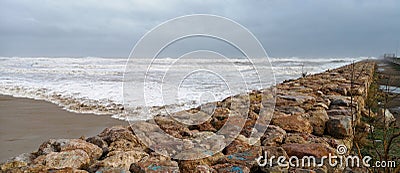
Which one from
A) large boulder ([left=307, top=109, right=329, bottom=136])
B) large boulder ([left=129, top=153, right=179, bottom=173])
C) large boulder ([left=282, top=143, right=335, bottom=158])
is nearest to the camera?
large boulder ([left=129, top=153, right=179, bottom=173])

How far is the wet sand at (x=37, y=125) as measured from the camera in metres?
4.92

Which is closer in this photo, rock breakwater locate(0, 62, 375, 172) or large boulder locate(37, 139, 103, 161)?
rock breakwater locate(0, 62, 375, 172)

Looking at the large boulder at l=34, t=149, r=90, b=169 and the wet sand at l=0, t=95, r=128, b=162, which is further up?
the large boulder at l=34, t=149, r=90, b=169

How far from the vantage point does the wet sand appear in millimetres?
4916

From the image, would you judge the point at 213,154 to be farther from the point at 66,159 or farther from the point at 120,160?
the point at 66,159

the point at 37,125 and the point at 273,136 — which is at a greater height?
the point at 273,136

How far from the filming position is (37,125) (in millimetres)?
6289

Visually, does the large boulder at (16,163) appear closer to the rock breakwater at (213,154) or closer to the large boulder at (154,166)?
the rock breakwater at (213,154)

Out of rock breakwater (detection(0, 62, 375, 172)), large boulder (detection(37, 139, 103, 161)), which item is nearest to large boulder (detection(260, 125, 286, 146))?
rock breakwater (detection(0, 62, 375, 172))

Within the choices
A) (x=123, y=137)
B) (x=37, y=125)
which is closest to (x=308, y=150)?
(x=123, y=137)

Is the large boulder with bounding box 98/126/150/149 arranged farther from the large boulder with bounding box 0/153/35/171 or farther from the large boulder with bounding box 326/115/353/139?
the large boulder with bounding box 326/115/353/139

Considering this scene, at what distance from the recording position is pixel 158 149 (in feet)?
7.47

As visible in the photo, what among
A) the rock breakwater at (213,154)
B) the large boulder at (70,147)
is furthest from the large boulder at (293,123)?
the large boulder at (70,147)

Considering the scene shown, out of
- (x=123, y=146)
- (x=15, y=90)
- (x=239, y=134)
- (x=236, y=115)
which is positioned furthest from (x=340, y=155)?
(x=15, y=90)
